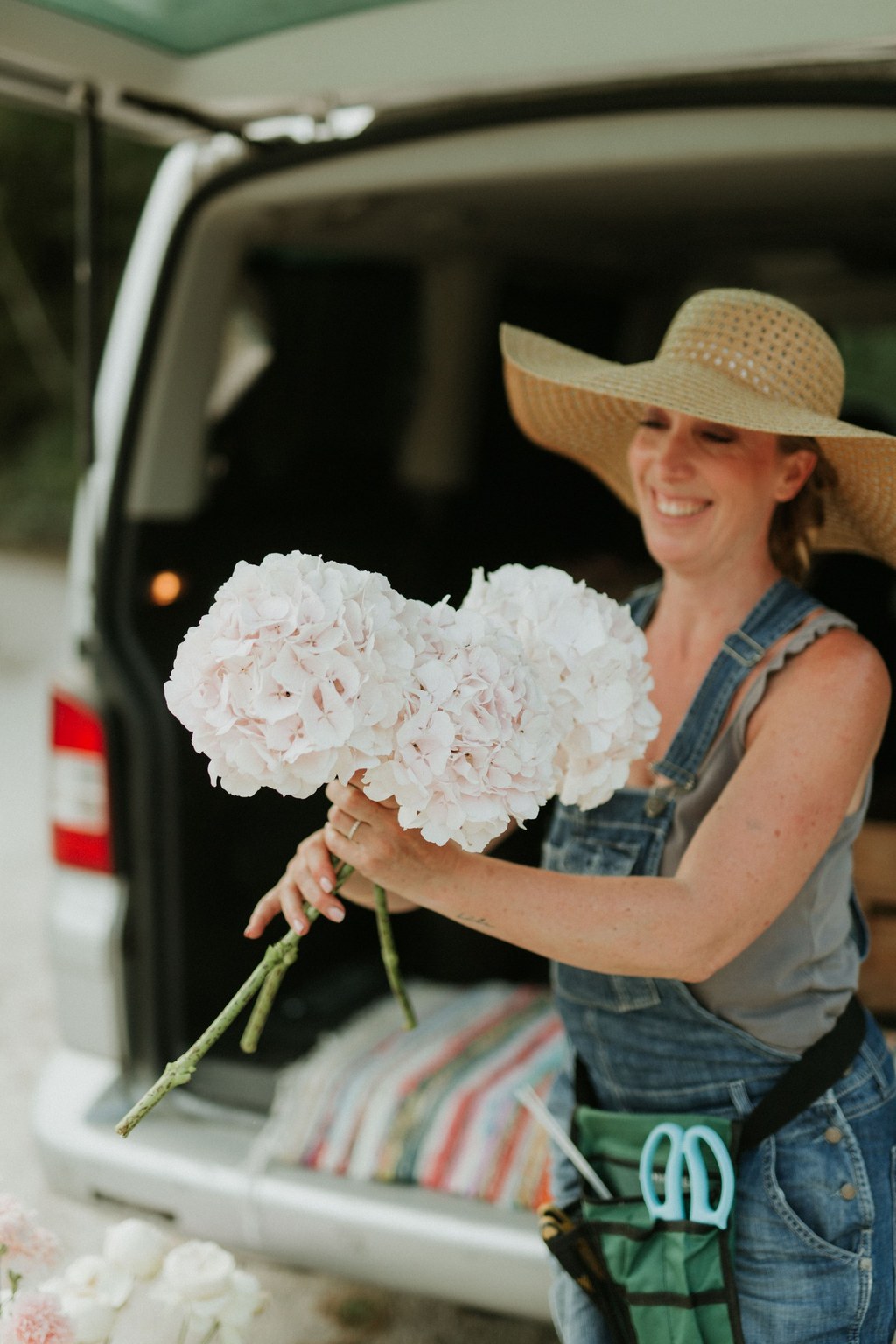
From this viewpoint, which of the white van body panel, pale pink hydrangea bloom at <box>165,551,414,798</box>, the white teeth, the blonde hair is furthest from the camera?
the white van body panel

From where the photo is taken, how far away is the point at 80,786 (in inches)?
96.0

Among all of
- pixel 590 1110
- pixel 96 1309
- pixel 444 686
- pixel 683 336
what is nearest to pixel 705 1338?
pixel 590 1110

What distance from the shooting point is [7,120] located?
49.9 ft

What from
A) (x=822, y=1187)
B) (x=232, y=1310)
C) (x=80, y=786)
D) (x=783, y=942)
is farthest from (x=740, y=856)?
(x=80, y=786)

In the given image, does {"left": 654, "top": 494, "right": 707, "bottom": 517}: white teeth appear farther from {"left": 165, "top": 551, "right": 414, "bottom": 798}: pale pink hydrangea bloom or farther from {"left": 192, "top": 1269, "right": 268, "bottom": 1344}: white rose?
{"left": 192, "top": 1269, "right": 268, "bottom": 1344}: white rose

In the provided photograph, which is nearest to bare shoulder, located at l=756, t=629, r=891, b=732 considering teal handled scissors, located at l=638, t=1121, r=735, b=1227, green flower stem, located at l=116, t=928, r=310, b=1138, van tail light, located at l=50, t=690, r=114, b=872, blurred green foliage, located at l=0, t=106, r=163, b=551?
teal handled scissors, located at l=638, t=1121, r=735, b=1227

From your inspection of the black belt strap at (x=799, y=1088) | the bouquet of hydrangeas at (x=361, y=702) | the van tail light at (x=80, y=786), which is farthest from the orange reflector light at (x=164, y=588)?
the black belt strap at (x=799, y=1088)

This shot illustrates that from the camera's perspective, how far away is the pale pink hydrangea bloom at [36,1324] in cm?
116

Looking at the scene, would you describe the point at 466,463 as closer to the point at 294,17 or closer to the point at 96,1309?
the point at 294,17

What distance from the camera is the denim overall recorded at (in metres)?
1.52

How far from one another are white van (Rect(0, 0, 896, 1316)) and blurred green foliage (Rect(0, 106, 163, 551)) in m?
12.0

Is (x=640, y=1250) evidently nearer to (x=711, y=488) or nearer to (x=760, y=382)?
(x=711, y=488)

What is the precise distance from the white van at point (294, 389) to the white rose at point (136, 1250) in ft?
2.58

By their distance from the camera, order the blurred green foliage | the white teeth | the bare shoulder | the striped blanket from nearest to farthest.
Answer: the bare shoulder
the white teeth
the striped blanket
the blurred green foliage
